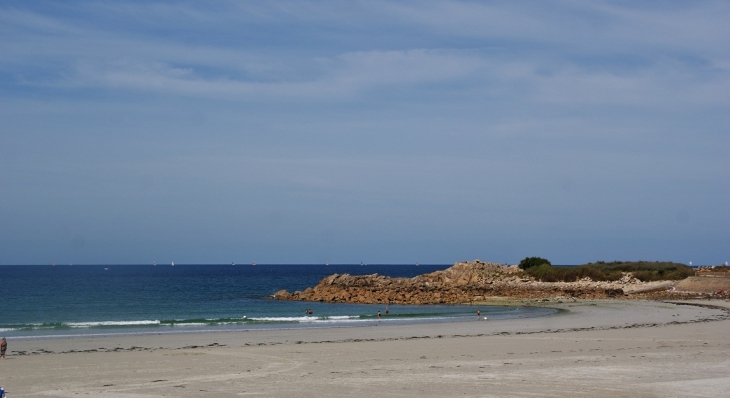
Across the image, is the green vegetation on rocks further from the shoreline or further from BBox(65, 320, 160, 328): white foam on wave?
BBox(65, 320, 160, 328): white foam on wave

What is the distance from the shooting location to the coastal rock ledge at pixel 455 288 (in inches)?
2099

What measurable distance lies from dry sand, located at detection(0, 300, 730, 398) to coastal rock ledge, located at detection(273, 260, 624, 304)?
77.3 feet

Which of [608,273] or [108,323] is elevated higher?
[608,273]

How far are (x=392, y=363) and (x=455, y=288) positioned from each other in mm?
43733

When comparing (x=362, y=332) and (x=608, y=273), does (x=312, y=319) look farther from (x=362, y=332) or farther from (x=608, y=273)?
(x=608, y=273)

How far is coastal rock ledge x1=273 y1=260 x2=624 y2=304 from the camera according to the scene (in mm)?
53312

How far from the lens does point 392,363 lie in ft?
60.5

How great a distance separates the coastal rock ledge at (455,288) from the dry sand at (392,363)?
23.5 m

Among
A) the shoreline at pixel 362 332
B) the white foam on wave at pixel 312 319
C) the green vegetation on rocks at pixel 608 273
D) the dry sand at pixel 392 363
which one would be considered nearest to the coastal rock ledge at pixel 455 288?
the green vegetation on rocks at pixel 608 273

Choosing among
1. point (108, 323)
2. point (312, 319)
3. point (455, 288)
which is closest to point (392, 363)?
point (312, 319)

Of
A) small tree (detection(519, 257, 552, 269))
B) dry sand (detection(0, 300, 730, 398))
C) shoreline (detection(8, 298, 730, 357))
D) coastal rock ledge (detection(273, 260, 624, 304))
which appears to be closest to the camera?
dry sand (detection(0, 300, 730, 398))

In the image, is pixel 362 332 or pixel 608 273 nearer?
pixel 362 332

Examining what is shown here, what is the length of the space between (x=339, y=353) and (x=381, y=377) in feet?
16.4

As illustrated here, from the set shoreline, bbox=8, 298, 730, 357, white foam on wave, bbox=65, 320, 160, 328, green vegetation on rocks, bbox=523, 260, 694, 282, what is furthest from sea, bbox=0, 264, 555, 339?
green vegetation on rocks, bbox=523, 260, 694, 282
